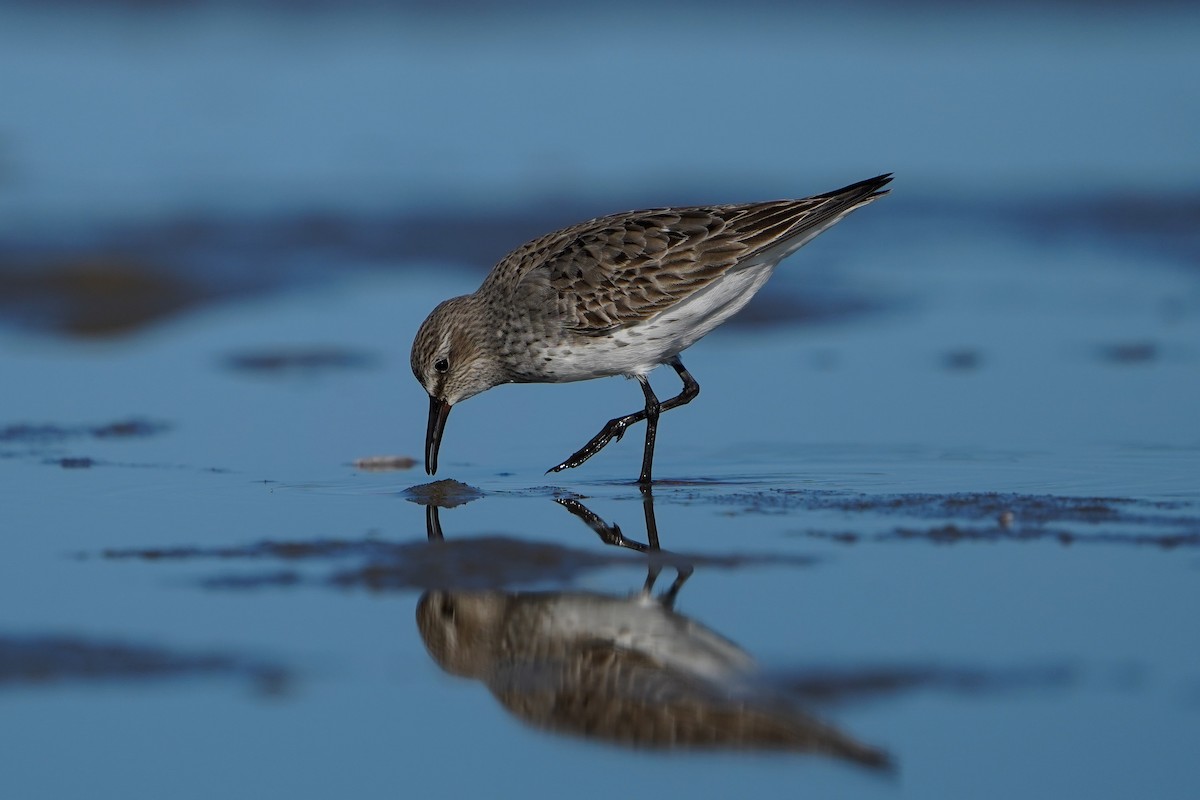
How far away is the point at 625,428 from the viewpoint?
8.22 metres

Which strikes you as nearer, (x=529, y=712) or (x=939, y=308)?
(x=529, y=712)

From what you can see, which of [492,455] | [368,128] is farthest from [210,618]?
[368,128]

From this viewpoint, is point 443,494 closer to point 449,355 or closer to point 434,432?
point 434,432

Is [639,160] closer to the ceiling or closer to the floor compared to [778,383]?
closer to the ceiling

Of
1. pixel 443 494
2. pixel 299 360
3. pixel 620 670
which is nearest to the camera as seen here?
pixel 620 670

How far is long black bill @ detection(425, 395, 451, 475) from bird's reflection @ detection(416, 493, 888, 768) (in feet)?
6.61

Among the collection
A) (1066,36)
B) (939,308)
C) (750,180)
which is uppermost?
(1066,36)

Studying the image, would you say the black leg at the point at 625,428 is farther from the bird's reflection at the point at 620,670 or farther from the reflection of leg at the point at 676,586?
the bird's reflection at the point at 620,670

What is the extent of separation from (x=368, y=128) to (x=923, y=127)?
17.7 ft

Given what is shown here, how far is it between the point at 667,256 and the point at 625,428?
81cm

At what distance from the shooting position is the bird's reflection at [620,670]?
4.74 metres

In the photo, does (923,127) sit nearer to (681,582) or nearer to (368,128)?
(368,128)

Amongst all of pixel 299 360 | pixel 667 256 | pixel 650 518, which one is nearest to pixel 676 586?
pixel 650 518

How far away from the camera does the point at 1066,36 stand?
72.8ft
